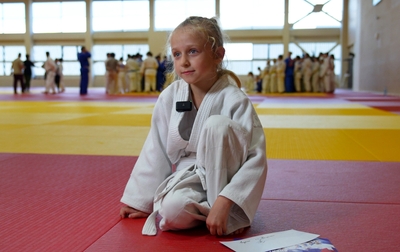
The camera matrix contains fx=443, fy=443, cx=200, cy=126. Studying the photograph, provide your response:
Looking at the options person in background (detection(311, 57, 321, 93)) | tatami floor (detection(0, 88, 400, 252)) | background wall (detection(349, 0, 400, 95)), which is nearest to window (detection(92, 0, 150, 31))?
person in background (detection(311, 57, 321, 93))

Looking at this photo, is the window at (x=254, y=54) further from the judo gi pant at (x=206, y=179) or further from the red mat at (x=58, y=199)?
the judo gi pant at (x=206, y=179)

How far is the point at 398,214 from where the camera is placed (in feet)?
8.34

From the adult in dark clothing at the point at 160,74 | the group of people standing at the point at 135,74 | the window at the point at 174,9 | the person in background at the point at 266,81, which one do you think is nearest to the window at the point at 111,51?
the window at the point at 174,9

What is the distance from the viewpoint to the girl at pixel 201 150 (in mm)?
2137

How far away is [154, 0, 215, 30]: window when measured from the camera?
3350cm

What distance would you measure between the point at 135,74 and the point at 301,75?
8.89m

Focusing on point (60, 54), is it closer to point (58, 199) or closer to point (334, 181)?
point (58, 199)

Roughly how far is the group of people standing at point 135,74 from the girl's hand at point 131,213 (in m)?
18.6

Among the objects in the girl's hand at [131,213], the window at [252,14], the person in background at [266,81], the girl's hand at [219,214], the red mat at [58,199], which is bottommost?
the red mat at [58,199]

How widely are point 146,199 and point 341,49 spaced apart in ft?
107

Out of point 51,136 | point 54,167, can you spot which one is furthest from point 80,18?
point 54,167

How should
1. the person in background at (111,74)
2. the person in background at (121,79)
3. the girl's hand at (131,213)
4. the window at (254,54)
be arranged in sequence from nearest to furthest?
the girl's hand at (131,213) → the person in background at (111,74) → the person in background at (121,79) → the window at (254,54)

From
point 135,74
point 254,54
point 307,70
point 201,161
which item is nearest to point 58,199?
point 201,161

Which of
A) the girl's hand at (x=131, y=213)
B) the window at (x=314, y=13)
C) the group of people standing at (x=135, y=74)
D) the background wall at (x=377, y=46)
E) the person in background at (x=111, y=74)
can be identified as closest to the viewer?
the girl's hand at (x=131, y=213)
